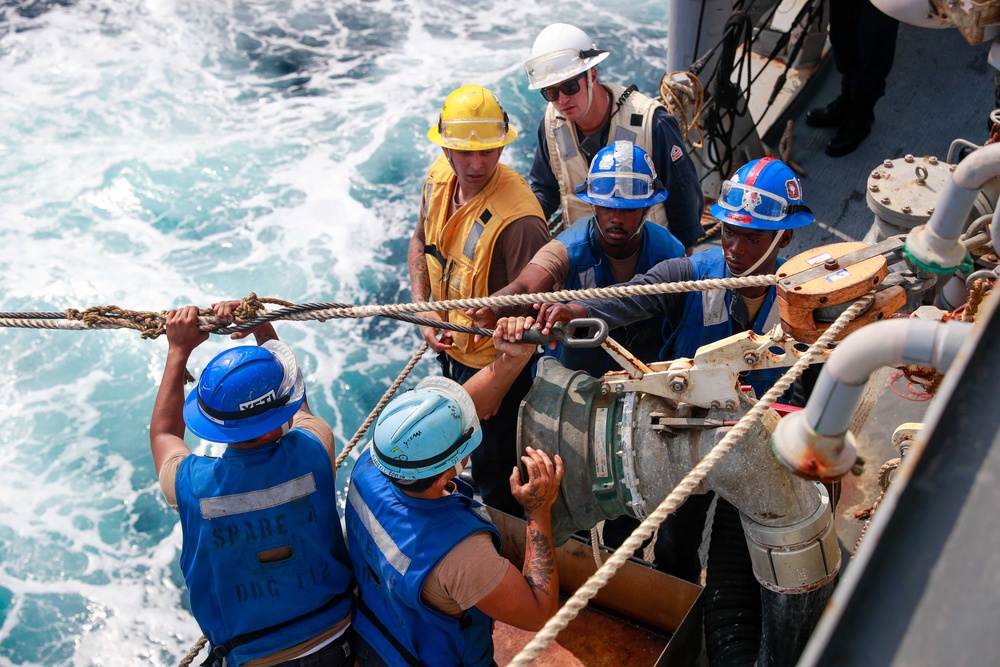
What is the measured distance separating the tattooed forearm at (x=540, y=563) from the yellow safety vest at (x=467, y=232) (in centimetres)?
115

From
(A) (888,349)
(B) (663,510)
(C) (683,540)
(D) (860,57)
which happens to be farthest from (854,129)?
(A) (888,349)

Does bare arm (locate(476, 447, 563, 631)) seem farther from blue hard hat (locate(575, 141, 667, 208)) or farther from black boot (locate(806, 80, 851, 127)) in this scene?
black boot (locate(806, 80, 851, 127))

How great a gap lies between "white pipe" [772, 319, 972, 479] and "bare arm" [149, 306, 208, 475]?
80.0 inches

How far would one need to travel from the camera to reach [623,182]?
10.0 ft

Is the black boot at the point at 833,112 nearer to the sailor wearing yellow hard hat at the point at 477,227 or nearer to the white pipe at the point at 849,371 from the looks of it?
the sailor wearing yellow hard hat at the point at 477,227

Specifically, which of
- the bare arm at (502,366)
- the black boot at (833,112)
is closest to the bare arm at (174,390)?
the bare arm at (502,366)

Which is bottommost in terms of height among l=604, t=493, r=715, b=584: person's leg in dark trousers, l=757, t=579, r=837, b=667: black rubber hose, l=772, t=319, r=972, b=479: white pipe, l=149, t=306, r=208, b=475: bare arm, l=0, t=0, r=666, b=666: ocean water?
l=0, t=0, r=666, b=666: ocean water

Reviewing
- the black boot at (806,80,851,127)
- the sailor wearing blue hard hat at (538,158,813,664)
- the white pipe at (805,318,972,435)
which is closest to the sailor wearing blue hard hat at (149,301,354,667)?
the sailor wearing blue hard hat at (538,158,813,664)

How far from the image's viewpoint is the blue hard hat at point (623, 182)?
3.05 meters

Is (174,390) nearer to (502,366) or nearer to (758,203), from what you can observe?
(502,366)

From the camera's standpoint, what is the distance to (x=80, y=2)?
11.9m

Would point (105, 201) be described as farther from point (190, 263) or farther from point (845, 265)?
point (845, 265)

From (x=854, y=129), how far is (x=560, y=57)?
3076 millimetres

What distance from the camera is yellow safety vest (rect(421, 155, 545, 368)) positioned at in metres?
3.32
